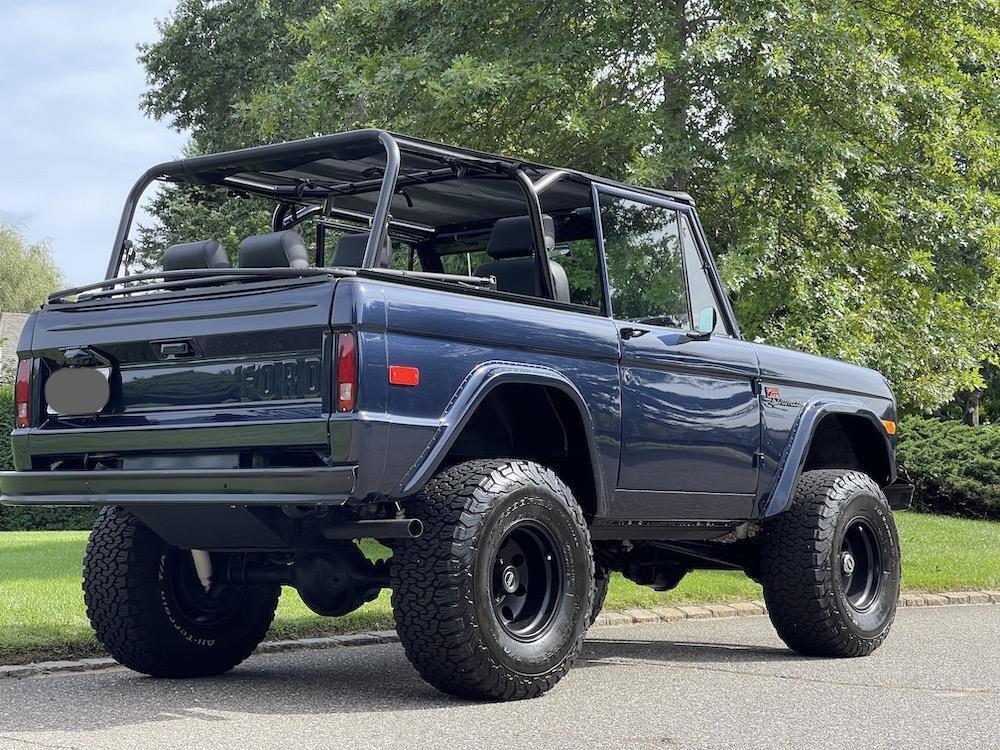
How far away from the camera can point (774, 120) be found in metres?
14.7

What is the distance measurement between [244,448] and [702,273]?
3.10m

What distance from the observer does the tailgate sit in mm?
5527

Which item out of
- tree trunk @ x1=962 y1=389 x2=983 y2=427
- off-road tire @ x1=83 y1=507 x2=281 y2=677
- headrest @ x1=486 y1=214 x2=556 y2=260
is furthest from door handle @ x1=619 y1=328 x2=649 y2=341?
tree trunk @ x1=962 y1=389 x2=983 y2=427

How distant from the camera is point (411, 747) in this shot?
498 centimetres

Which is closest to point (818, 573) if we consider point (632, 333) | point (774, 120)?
point (632, 333)

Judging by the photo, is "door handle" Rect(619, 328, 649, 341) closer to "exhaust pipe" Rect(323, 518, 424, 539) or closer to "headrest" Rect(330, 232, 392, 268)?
"headrest" Rect(330, 232, 392, 268)

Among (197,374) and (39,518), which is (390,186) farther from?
(39,518)

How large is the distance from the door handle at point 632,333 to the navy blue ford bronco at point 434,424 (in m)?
0.03

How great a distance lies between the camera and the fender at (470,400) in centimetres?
559

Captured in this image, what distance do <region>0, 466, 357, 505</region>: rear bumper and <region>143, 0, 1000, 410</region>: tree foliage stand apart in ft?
28.0

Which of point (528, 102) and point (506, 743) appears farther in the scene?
point (528, 102)

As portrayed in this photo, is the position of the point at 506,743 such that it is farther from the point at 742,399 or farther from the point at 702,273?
the point at 702,273

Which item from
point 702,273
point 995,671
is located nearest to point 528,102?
point 702,273

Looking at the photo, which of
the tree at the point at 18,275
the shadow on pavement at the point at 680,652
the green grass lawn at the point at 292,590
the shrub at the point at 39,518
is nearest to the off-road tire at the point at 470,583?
the shadow on pavement at the point at 680,652
